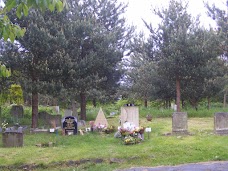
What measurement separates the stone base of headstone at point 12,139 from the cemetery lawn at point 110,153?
259 mm

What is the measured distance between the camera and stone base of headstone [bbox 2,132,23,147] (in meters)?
10.3

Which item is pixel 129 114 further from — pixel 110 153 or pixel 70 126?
pixel 110 153

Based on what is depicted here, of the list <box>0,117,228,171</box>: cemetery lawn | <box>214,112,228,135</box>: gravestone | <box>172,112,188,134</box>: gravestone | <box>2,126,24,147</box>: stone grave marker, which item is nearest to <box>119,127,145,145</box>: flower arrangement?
<box>0,117,228,171</box>: cemetery lawn

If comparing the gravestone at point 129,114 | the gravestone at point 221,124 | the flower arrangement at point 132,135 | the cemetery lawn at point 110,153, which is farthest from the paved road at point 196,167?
the gravestone at point 129,114

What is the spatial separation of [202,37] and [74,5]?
817 centimetres

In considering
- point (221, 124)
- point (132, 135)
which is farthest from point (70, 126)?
point (221, 124)

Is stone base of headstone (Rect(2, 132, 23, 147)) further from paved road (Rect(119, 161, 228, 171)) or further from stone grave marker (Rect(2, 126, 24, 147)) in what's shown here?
paved road (Rect(119, 161, 228, 171))

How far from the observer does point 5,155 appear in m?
9.17

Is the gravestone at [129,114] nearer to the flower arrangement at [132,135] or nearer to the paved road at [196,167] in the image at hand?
the flower arrangement at [132,135]

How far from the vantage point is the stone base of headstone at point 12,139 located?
1034 centimetres

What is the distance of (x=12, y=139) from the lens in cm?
1035

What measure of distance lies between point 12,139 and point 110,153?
349cm

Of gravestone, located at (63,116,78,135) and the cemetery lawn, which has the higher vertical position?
gravestone, located at (63,116,78,135)

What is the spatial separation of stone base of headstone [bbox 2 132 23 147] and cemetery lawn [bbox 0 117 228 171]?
0.26 meters
